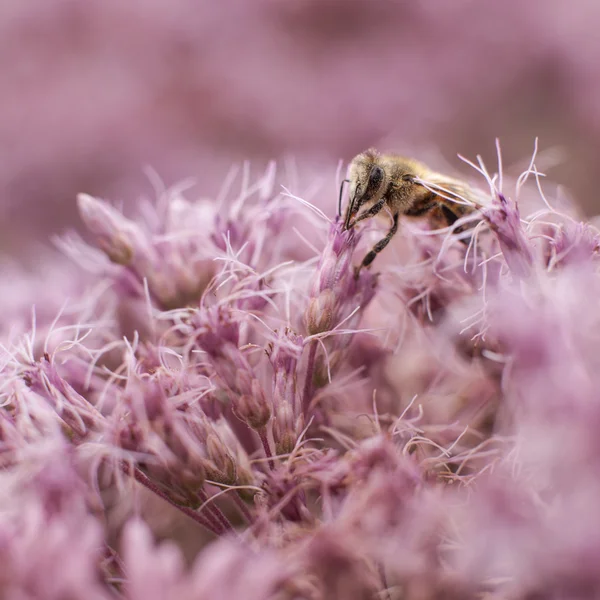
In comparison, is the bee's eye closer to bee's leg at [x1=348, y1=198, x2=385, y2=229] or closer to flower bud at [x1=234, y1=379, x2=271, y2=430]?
bee's leg at [x1=348, y1=198, x2=385, y2=229]

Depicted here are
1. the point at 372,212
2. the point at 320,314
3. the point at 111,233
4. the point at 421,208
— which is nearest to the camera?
the point at 320,314

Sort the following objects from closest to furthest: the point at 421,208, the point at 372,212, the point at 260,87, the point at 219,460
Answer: the point at 219,460 < the point at 372,212 < the point at 421,208 < the point at 260,87

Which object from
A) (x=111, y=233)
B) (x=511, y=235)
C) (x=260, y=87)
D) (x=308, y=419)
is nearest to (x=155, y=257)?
(x=111, y=233)

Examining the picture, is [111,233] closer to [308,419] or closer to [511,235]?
[308,419]

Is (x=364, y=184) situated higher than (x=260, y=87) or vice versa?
(x=260, y=87)

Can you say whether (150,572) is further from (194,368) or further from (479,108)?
(479,108)

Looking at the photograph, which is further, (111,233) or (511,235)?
(111,233)

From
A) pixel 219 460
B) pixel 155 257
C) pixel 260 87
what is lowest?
pixel 219 460
